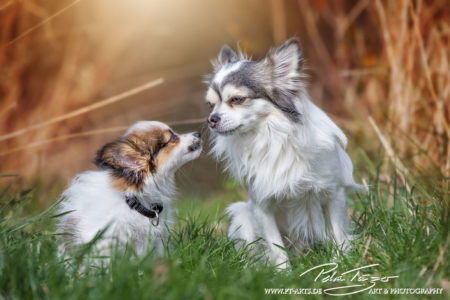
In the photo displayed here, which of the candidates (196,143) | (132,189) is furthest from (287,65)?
(132,189)

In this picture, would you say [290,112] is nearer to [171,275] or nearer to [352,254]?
[352,254]

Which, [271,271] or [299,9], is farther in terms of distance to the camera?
[299,9]

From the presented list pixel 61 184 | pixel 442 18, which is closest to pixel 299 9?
pixel 442 18

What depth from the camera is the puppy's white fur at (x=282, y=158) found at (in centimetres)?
355

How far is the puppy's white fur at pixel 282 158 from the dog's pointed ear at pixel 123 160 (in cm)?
57

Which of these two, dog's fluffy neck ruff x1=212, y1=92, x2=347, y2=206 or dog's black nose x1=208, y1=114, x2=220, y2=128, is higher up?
dog's black nose x1=208, y1=114, x2=220, y2=128

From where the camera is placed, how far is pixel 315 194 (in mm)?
3627

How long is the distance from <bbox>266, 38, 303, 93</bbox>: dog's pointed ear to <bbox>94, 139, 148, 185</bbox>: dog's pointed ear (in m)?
1.11

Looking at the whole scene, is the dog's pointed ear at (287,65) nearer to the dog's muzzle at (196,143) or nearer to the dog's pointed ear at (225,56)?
the dog's pointed ear at (225,56)

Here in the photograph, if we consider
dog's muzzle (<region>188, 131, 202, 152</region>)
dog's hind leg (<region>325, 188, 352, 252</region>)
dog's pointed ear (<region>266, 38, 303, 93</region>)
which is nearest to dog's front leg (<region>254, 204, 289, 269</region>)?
dog's hind leg (<region>325, 188, 352, 252</region>)

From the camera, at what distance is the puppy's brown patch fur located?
3.40 metres

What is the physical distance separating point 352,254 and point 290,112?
3.45ft

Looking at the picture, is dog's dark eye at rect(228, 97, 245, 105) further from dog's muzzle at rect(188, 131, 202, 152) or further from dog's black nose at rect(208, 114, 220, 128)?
→ dog's muzzle at rect(188, 131, 202, 152)

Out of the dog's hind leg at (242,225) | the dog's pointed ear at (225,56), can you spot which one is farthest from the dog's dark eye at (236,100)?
the dog's hind leg at (242,225)
